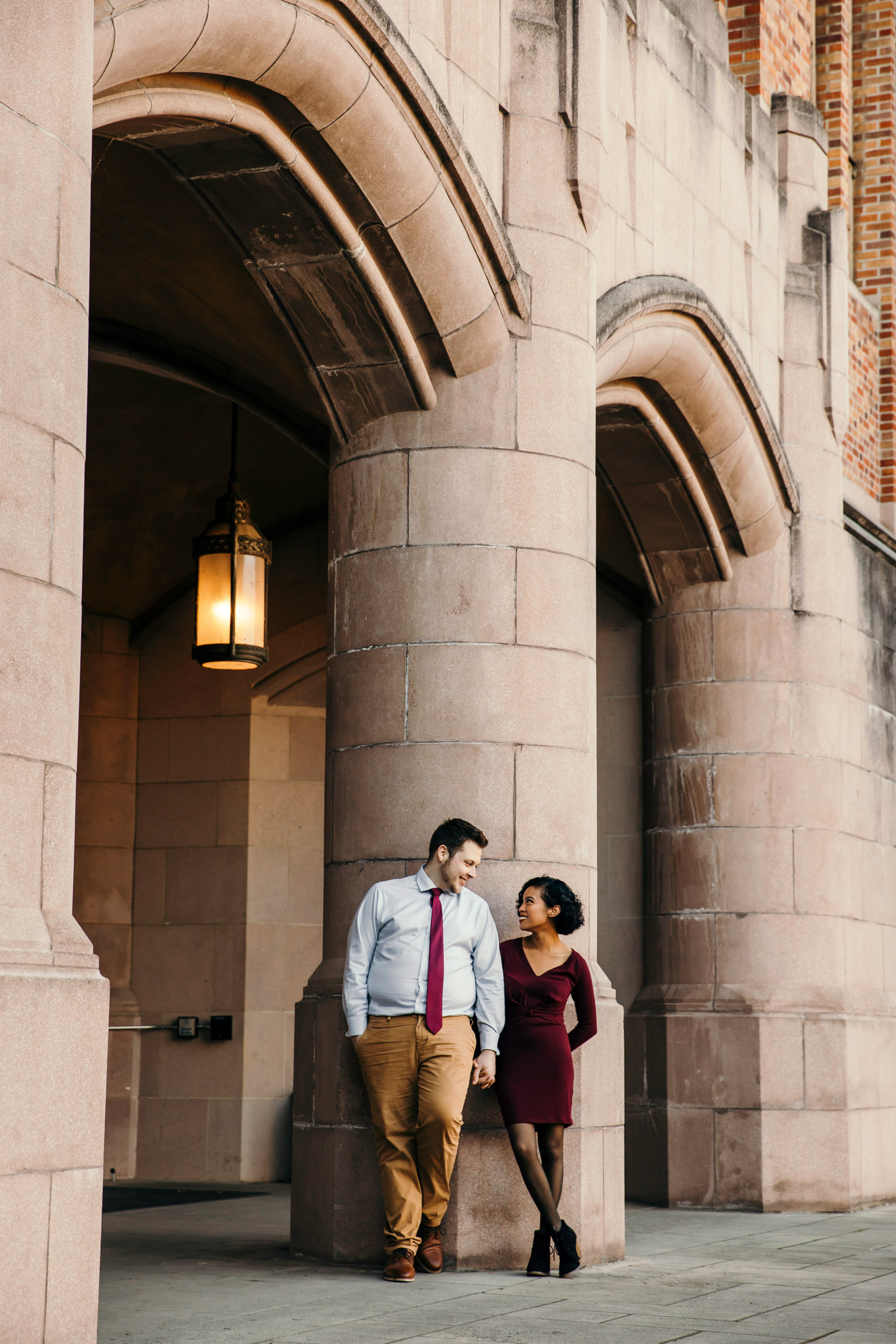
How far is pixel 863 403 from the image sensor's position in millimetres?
13258

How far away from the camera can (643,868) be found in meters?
11.2

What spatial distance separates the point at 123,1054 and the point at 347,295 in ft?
19.8

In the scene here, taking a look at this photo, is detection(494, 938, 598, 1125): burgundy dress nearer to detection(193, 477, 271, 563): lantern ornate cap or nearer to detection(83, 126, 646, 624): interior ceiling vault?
detection(83, 126, 646, 624): interior ceiling vault

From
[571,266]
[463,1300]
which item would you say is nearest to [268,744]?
[571,266]

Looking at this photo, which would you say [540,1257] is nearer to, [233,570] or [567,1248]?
[567,1248]

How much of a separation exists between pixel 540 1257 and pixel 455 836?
167cm

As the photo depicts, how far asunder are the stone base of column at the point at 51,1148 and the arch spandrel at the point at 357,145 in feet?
9.32

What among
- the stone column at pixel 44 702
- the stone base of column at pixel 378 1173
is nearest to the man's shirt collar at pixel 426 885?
the stone base of column at pixel 378 1173

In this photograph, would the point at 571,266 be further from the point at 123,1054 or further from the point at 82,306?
the point at 123,1054

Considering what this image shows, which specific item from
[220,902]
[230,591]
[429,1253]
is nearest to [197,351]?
[230,591]

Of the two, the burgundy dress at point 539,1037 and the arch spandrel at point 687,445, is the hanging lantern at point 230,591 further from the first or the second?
the burgundy dress at point 539,1037

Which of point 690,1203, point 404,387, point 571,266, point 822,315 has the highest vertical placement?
point 822,315

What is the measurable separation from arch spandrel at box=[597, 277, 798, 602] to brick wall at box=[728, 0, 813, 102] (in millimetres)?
2553

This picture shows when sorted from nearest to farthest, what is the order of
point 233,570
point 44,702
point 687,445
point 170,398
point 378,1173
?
point 44,702, point 378,1173, point 233,570, point 687,445, point 170,398
